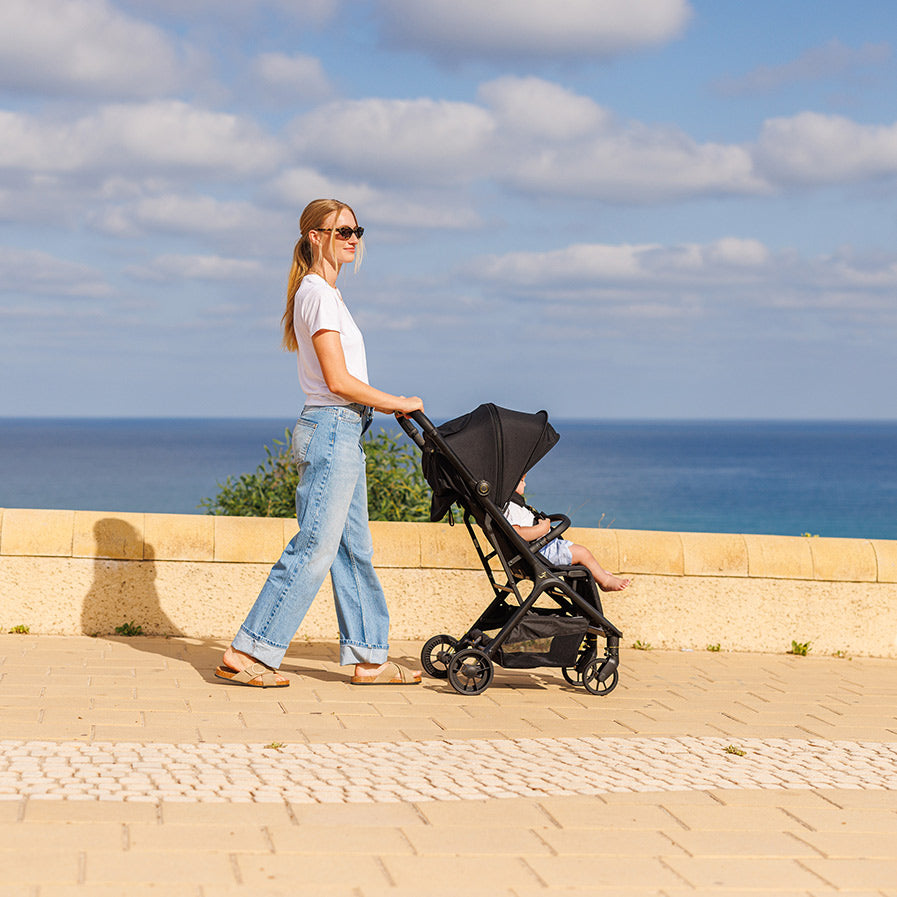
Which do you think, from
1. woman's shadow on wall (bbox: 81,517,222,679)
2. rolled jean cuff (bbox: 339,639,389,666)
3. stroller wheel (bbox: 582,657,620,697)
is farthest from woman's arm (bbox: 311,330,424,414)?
woman's shadow on wall (bbox: 81,517,222,679)

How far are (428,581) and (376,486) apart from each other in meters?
1.64

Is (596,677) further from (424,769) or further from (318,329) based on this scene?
(318,329)

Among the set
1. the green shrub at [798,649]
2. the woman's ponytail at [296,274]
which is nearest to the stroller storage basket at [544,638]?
the woman's ponytail at [296,274]

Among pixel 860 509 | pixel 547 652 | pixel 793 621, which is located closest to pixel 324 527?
pixel 547 652

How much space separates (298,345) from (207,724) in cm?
189

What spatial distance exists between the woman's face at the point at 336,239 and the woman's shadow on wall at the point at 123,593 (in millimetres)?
2271

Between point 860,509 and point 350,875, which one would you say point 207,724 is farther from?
point 860,509

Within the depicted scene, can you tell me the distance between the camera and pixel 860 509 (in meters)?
71.2

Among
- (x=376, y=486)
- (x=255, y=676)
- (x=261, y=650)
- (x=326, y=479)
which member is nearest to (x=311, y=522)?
(x=326, y=479)

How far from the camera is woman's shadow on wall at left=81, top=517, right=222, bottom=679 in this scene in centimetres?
693

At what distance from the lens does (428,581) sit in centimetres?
718

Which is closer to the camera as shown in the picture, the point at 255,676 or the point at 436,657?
the point at 255,676

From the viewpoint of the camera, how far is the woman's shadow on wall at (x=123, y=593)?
6930 millimetres

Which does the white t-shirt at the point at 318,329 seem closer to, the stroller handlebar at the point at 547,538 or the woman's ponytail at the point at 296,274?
the woman's ponytail at the point at 296,274
